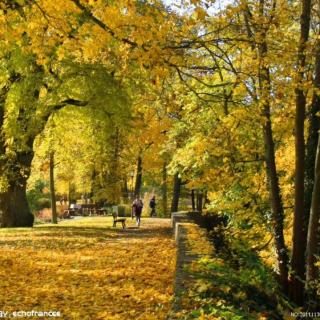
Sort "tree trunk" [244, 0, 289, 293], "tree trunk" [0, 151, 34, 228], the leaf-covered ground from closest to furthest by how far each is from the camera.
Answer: the leaf-covered ground, "tree trunk" [244, 0, 289, 293], "tree trunk" [0, 151, 34, 228]

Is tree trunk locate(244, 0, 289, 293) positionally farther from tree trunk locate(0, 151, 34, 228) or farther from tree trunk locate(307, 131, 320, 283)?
tree trunk locate(0, 151, 34, 228)

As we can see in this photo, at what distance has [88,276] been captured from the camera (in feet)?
31.3

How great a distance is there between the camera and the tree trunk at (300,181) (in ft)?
24.1

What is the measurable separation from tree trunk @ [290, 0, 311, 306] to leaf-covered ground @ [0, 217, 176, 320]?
2040 mm

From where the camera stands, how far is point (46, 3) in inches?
280

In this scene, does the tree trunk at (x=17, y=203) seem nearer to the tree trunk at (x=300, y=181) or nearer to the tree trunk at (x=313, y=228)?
the tree trunk at (x=300, y=181)

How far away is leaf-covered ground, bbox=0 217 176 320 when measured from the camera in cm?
714

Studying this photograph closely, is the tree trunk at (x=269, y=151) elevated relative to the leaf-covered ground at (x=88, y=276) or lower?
elevated

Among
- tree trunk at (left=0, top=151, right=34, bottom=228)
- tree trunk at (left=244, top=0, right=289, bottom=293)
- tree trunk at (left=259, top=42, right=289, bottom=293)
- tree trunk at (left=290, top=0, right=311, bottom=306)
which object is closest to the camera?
tree trunk at (left=290, top=0, right=311, bottom=306)

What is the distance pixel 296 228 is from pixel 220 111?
9.86 metres

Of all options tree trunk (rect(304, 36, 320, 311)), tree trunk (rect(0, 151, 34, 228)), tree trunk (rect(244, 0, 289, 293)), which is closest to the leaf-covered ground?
tree trunk (rect(244, 0, 289, 293))

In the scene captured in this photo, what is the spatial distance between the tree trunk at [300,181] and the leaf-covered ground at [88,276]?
2.04 m

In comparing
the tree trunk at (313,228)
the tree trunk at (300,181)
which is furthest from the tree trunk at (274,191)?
the tree trunk at (313,228)

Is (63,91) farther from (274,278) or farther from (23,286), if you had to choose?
(274,278)
